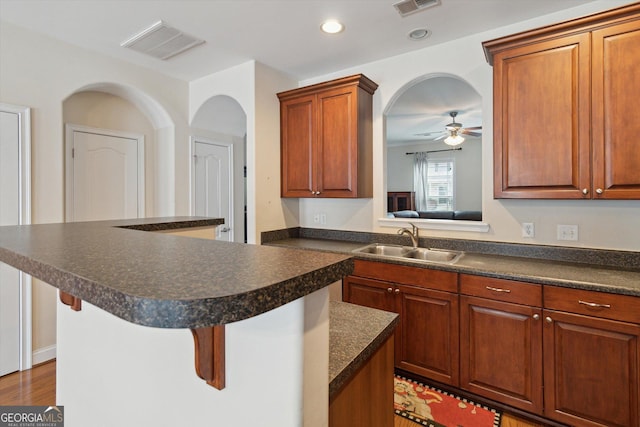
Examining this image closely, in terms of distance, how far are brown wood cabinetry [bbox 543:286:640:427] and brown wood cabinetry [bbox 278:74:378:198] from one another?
1.67 m

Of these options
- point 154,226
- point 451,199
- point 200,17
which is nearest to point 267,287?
point 154,226

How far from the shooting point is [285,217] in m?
3.52

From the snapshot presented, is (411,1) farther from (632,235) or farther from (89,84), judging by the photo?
(89,84)

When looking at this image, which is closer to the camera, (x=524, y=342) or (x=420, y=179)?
(x=524, y=342)

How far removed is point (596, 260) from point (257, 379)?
2.49 metres

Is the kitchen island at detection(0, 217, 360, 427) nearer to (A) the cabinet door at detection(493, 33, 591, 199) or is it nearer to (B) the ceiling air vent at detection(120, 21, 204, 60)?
(A) the cabinet door at detection(493, 33, 591, 199)

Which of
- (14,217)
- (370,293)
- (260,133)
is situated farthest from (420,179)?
(14,217)

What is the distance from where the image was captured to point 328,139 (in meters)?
3.04

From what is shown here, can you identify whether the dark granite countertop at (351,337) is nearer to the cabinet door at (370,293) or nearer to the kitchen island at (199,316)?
the kitchen island at (199,316)

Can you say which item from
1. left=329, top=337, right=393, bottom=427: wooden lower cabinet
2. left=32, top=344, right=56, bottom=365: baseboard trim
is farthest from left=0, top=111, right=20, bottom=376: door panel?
left=329, top=337, right=393, bottom=427: wooden lower cabinet

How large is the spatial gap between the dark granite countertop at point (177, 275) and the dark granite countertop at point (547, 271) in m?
1.68

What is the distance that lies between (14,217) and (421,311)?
308cm

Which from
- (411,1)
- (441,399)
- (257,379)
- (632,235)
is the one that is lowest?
(441,399)

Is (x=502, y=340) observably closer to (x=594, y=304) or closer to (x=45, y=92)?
(x=594, y=304)
